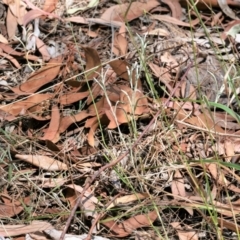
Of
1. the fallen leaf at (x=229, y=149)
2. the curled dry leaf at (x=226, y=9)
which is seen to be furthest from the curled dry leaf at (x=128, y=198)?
the curled dry leaf at (x=226, y=9)

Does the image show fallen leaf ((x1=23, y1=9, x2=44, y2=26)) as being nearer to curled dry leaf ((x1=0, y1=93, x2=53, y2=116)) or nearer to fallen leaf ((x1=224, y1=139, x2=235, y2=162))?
curled dry leaf ((x1=0, y1=93, x2=53, y2=116))

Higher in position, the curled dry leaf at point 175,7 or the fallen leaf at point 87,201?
the curled dry leaf at point 175,7

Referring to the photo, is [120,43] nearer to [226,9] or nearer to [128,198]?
[226,9]

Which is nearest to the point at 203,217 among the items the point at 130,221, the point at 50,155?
the point at 130,221

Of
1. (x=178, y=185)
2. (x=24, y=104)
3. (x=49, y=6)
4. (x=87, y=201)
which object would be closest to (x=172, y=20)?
(x=49, y=6)

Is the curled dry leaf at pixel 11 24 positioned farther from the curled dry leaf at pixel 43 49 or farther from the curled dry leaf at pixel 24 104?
the curled dry leaf at pixel 24 104

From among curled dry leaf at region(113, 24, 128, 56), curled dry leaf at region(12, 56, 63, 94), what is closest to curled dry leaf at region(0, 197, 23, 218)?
curled dry leaf at region(12, 56, 63, 94)

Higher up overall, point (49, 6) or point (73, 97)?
point (49, 6)
